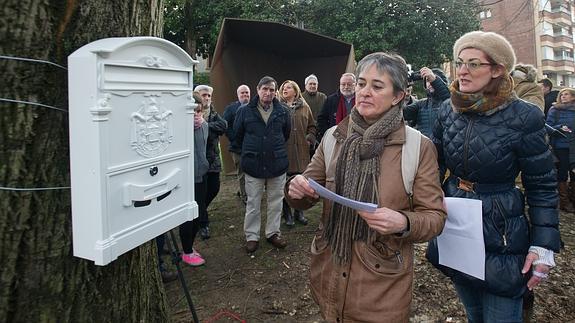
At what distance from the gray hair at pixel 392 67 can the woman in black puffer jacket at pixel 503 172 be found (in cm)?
39

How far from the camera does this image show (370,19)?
14625mm

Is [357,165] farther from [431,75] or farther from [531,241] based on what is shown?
[431,75]

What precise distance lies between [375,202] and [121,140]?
99cm

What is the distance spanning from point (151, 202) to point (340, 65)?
784 cm

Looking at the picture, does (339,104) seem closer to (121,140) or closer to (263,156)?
(263,156)

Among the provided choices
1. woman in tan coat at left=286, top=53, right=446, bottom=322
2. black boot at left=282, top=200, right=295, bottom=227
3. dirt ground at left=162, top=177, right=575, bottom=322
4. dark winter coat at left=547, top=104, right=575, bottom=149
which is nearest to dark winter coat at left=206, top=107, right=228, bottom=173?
dirt ground at left=162, top=177, right=575, bottom=322

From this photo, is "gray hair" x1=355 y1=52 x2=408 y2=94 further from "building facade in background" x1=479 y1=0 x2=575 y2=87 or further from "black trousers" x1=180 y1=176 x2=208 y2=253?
"building facade in background" x1=479 y1=0 x2=575 y2=87

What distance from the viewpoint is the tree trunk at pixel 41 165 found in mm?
1222

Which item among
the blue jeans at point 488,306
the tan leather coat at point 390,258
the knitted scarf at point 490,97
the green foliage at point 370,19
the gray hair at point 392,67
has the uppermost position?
the green foliage at point 370,19

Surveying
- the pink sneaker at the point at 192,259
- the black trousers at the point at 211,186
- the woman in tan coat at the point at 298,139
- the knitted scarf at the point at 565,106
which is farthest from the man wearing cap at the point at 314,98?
the knitted scarf at the point at 565,106

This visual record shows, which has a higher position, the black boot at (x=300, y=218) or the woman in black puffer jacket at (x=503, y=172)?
the woman in black puffer jacket at (x=503, y=172)

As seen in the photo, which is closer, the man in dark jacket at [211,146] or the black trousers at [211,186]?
the man in dark jacket at [211,146]

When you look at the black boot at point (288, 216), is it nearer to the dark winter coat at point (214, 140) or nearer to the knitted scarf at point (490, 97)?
the dark winter coat at point (214, 140)

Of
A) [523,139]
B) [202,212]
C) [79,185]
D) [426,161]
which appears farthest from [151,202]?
[202,212]
